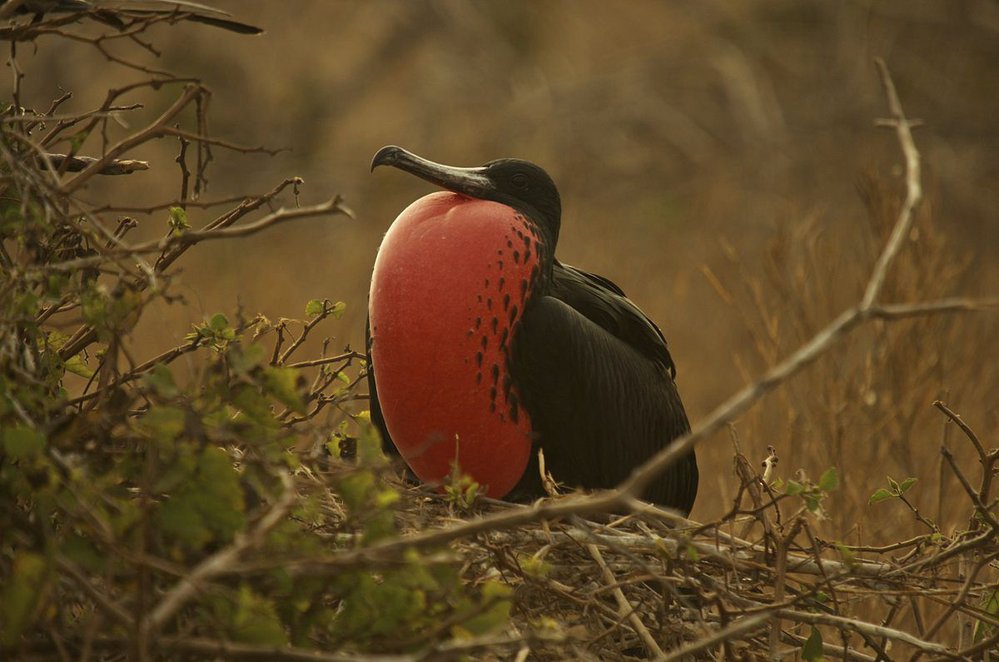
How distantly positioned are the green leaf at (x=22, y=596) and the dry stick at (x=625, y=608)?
2.25 ft

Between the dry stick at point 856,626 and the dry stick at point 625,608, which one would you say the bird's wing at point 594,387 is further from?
the dry stick at point 856,626

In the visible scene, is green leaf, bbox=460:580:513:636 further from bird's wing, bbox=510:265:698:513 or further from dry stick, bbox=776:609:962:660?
bird's wing, bbox=510:265:698:513

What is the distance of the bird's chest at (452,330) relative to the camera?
6.07ft

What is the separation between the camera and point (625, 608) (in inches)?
64.4

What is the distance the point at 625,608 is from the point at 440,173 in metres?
0.68

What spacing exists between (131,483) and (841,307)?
8.71 feet

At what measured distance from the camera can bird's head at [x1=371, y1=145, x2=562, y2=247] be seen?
1981mm

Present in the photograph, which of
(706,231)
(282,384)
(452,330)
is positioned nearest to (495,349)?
(452,330)

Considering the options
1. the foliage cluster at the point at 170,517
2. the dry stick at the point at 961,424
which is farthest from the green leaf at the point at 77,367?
the dry stick at the point at 961,424

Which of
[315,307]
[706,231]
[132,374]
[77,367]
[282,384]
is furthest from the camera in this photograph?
[706,231]

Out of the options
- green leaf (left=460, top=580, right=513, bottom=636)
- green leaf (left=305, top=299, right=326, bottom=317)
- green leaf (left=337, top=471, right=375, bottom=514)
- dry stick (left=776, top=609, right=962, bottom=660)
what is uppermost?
green leaf (left=305, top=299, right=326, bottom=317)

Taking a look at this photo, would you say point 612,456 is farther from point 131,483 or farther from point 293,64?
point 293,64

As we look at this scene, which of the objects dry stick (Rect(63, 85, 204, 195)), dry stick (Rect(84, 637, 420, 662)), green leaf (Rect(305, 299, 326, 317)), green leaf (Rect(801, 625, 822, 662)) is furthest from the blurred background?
dry stick (Rect(84, 637, 420, 662))

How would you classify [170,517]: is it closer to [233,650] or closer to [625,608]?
[233,650]
